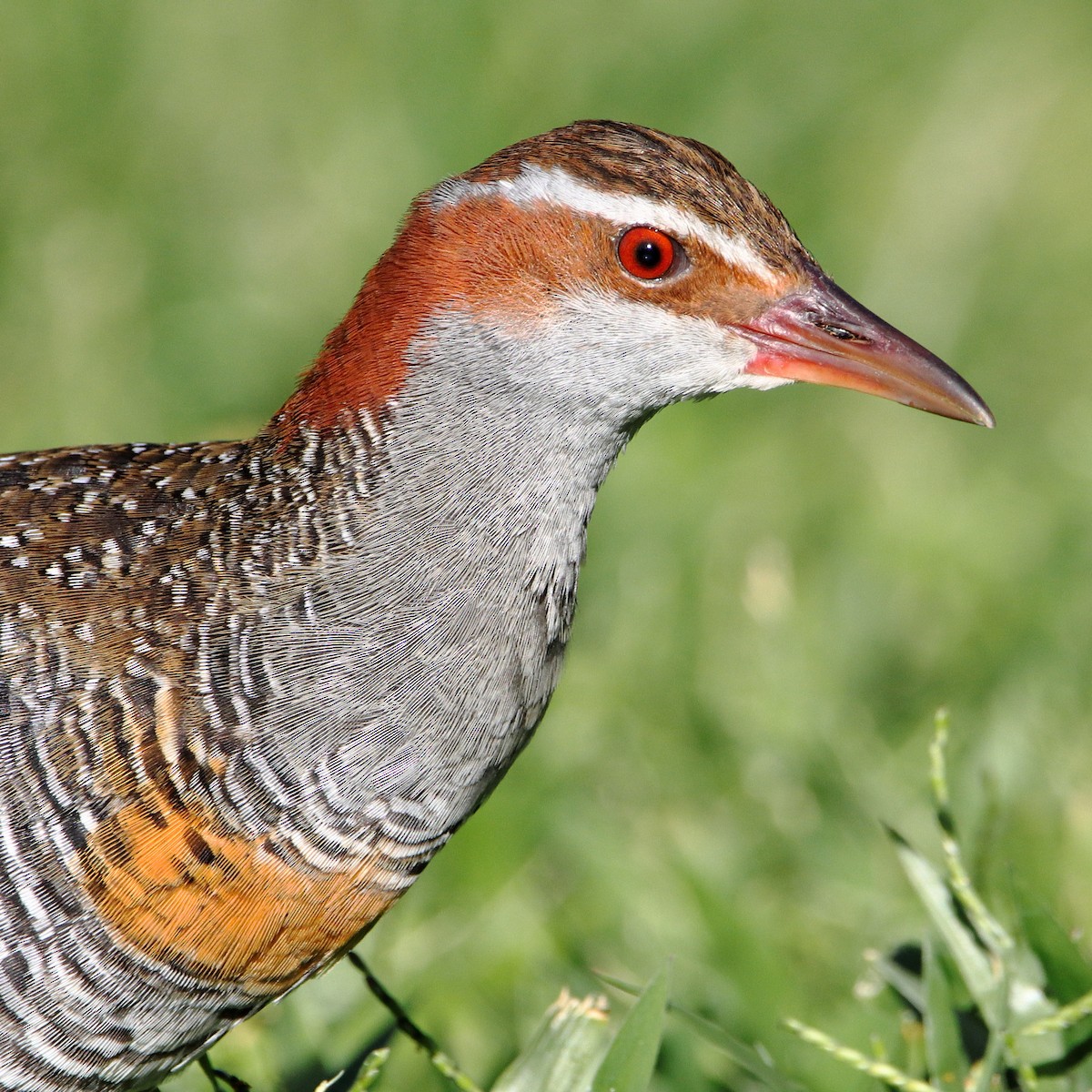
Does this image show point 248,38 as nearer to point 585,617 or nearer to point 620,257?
point 585,617

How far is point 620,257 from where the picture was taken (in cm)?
250

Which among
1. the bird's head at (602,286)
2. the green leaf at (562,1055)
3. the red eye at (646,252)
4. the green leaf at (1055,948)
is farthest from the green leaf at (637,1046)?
the red eye at (646,252)

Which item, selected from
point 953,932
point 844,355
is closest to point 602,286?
point 844,355

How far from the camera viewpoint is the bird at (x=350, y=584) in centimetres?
229

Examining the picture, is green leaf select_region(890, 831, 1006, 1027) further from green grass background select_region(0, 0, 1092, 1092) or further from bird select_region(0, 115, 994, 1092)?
bird select_region(0, 115, 994, 1092)

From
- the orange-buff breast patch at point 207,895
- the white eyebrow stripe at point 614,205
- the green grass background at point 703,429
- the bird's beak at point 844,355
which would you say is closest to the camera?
the orange-buff breast patch at point 207,895

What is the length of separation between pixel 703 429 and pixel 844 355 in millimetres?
2591

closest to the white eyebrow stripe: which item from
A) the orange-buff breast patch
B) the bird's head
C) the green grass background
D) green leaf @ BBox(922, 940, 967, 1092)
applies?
the bird's head

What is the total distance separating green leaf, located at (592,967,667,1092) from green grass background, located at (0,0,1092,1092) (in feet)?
1.24

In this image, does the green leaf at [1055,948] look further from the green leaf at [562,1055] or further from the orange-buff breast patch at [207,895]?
the orange-buff breast patch at [207,895]

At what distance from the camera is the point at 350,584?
8.04 ft

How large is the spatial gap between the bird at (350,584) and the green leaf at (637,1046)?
1.39 feet

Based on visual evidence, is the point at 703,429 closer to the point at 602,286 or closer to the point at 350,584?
the point at 602,286

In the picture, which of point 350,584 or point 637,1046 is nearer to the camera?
point 350,584
